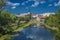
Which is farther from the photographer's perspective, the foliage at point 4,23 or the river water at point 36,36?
the foliage at point 4,23

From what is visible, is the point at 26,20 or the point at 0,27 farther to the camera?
the point at 26,20

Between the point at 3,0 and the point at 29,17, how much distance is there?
677cm

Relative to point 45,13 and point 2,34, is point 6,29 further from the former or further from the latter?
point 45,13

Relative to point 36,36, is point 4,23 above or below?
above

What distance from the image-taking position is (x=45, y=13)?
2486 centimetres

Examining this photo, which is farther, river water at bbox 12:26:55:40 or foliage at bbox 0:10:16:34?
foliage at bbox 0:10:16:34

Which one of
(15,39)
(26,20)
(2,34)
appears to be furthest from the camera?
(26,20)

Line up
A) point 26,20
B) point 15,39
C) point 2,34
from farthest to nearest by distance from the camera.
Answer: point 26,20 < point 2,34 < point 15,39

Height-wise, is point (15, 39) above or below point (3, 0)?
below

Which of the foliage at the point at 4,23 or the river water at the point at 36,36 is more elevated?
the foliage at the point at 4,23

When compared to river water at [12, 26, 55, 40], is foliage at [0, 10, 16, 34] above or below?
above

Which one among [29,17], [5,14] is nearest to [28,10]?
[29,17]

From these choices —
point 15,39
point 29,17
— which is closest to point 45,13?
point 29,17

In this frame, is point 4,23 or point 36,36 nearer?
point 36,36
